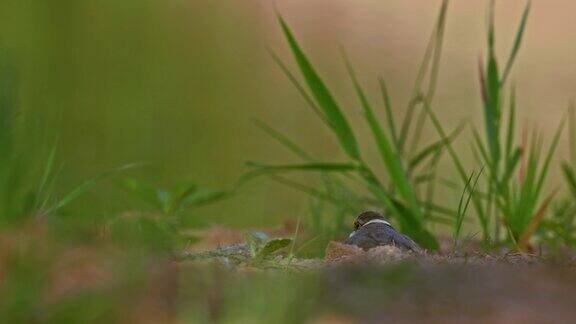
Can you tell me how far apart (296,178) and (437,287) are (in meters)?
2.23

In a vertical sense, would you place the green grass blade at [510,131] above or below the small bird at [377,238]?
above

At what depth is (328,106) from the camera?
9.02 feet

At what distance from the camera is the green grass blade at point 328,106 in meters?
2.74

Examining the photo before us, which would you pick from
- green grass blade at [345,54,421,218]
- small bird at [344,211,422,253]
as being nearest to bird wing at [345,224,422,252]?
small bird at [344,211,422,253]

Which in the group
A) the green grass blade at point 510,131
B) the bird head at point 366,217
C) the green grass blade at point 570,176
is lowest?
the bird head at point 366,217

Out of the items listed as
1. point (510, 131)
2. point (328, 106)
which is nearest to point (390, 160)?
point (328, 106)

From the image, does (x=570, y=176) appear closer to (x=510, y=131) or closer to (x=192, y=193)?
(x=510, y=131)

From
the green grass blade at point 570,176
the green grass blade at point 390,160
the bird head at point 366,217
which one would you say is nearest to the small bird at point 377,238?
the bird head at point 366,217

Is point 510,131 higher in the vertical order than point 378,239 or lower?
higher

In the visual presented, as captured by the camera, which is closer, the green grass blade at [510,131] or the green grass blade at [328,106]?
the green grass blade at [328,106]

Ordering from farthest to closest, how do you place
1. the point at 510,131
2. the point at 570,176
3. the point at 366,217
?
the point at 510,131 → the point at 570,176 → the point at 366,217

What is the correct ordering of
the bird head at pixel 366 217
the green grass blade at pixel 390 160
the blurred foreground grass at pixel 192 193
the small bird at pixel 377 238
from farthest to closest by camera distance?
the green grass blade at pixel 390 160 < the bird head at pixel 366 217 < the small bird at pixel 377 238 < the blurred foreground grass at pixel 192 193

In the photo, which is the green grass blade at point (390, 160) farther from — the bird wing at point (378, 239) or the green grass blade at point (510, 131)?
the bird wing at point (378, 239)

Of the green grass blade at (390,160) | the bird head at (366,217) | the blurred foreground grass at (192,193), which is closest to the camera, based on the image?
the blurred foreground grass at (192,193)
